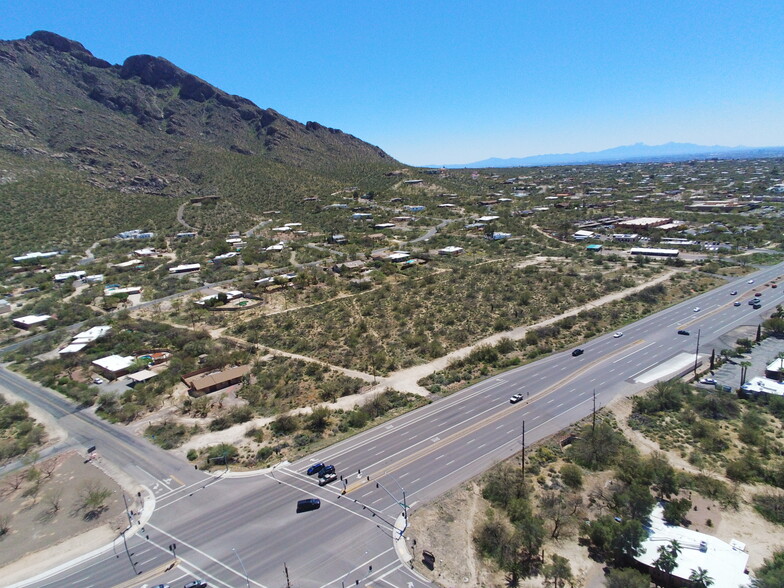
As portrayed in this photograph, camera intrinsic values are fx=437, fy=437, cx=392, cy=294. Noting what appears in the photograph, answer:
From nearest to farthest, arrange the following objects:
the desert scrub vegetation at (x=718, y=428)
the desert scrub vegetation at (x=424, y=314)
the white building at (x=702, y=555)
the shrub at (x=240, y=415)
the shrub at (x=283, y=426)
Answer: the white building at (x=702, y=555) → the desert scrub vegetation at (x=718, y=428) → the shrub at (x=283, y=426) → the shrub at (x=240, y=415) → the desert scrub vegetation at (x=424, y=314)

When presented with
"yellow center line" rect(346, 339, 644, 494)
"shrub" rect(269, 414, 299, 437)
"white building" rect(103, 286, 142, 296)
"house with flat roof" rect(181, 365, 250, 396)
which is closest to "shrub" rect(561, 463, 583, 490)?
"yellow center line" rect(346, 339, 644, 494)

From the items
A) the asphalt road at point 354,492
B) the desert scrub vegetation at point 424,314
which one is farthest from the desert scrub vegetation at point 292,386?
the asphalt road at point 354,492

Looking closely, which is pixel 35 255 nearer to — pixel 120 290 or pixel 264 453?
pixel 120 290

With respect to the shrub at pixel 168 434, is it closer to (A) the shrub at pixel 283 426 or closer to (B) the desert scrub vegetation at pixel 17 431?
(A) the shrub at pixel 283 426

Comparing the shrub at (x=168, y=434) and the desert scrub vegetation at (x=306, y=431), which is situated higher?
the shrub at (x=168, y=434)

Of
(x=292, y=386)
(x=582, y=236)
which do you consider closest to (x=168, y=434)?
(x=292, y=386)

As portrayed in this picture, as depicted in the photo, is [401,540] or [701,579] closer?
[701,579]

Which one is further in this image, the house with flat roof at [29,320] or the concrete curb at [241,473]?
the house with flat roof at [29,320]
